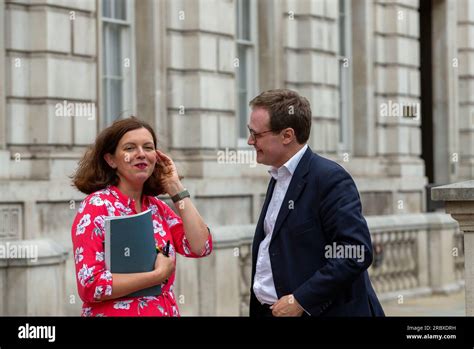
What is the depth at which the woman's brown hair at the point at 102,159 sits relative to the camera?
19.0ft

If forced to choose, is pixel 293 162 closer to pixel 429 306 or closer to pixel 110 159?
pixel 110 159

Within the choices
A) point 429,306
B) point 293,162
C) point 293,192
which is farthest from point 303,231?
point 429,306

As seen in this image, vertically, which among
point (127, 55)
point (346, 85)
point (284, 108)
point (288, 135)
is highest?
point (127, 55)

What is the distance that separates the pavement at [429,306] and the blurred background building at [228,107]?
0.22 meters

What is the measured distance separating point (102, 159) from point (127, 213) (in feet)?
0.87

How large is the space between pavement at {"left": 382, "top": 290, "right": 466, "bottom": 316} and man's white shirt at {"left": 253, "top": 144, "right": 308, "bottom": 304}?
37.8 feet

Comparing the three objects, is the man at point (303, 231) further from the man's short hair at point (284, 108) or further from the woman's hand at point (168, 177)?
the woman's hand at point (168, 177)

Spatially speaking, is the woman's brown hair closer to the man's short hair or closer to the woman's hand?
the woman's hand

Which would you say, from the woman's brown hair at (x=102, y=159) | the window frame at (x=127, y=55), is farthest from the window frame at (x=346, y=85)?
the woman's brown hair at (x=102, y=159)

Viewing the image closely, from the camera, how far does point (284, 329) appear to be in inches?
228

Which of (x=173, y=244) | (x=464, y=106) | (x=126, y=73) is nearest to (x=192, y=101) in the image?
(x=126, y=73)

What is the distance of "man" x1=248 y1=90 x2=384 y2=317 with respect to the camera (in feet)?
19.1

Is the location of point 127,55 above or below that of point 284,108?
above

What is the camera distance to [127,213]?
227 inches
